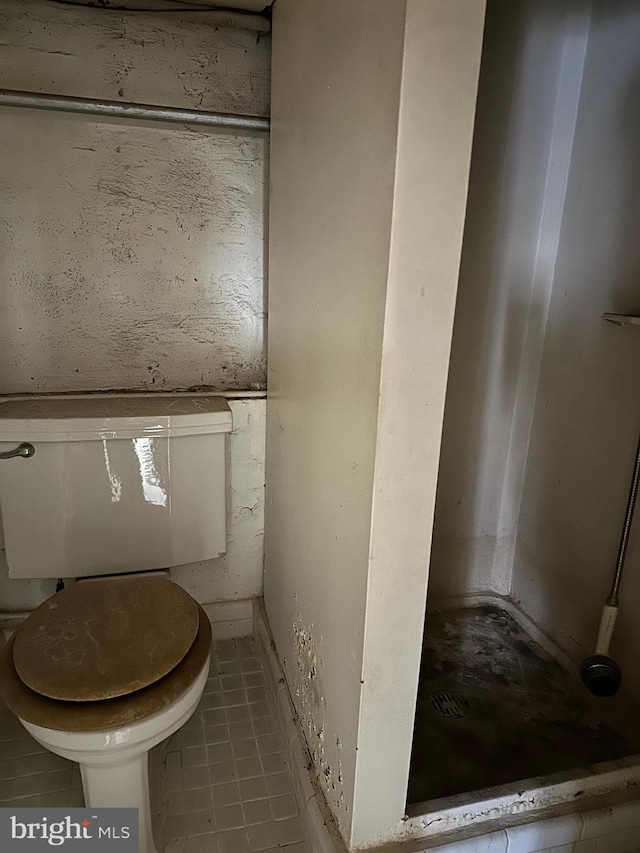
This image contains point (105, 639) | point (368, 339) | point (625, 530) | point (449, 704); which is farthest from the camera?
point (449, 704)

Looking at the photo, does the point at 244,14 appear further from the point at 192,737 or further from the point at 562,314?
the point at 192,737

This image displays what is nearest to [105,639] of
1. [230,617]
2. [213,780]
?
[213,780]

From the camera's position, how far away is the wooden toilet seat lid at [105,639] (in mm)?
1044

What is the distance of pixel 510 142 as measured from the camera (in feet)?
5.53

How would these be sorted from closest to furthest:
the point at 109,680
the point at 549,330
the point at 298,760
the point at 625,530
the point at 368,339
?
the point at 368,339 < the point at 109,680 < the point at 298,760 < the point at 625,530 < the point at 549,330

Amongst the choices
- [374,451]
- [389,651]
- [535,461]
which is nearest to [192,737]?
[389,651]

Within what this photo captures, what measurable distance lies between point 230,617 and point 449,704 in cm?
67

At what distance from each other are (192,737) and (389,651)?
0.80 m

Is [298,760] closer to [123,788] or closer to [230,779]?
[230,779]

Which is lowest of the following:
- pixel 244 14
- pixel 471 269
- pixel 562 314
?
pixel 562 314

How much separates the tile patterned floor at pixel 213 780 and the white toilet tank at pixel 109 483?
1.32 ft

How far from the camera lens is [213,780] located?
4.50 feet

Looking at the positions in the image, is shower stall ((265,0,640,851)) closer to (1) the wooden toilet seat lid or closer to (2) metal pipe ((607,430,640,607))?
(2) metal pipe ((607,430,640,607))
